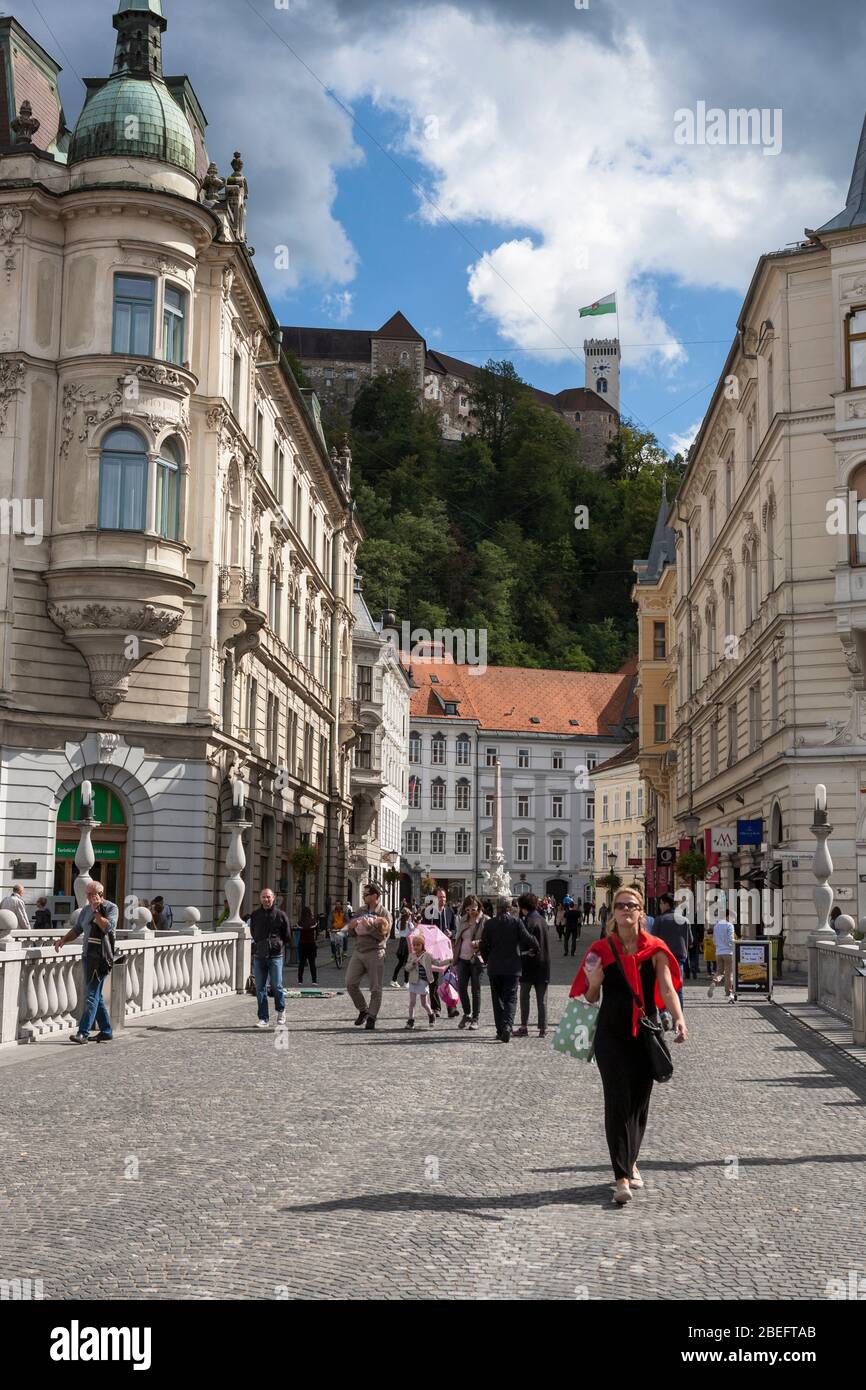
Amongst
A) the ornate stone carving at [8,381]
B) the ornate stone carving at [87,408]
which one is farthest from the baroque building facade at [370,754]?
the ornate stone carving at [8,381]

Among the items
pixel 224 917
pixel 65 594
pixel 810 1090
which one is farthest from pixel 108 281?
pixel 810 1090

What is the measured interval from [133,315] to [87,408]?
90.2 inches

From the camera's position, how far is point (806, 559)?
3247cm

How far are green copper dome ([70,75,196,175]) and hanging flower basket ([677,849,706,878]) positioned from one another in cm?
2121

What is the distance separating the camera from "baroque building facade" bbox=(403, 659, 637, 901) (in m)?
99.2

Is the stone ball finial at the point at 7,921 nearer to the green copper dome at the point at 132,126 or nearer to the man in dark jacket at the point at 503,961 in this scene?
the man in dark jacket at the point at 503,961

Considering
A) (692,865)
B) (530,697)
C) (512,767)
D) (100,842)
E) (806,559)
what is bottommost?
(692,865)

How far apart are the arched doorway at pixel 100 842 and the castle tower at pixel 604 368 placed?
13678 centimetres

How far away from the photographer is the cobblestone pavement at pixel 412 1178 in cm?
634

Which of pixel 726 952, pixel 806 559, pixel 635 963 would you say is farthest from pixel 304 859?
pixel 635 963

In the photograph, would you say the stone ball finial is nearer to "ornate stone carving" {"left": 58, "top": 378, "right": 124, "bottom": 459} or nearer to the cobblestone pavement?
the cobblestone pavement

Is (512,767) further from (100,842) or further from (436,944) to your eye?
(436,944)

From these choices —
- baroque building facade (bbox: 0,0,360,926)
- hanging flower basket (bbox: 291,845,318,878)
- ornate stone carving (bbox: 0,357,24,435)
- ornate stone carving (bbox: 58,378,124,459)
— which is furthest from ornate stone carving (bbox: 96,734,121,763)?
hanging flower basket (bbox: 291,845,318,878)
